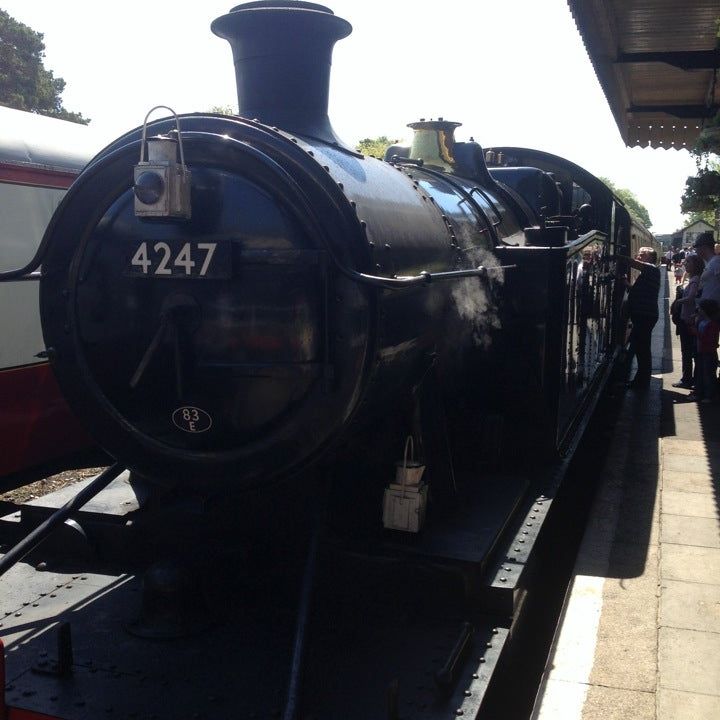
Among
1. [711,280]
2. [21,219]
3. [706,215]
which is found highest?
[706,215]

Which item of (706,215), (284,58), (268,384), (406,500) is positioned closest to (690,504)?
(406,500)

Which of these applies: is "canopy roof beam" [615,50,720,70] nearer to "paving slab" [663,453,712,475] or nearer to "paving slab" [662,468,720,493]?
"paving slab" [663,453,712,475]

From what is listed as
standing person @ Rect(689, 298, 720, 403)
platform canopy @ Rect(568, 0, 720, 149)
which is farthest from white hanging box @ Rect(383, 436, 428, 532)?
standing person @ Rect(689, 298, 720, 403)

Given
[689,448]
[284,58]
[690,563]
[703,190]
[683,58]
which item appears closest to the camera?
[284,58]

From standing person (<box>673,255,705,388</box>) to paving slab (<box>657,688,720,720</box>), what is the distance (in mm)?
6542

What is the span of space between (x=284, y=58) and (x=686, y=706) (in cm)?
293

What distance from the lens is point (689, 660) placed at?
3.66m

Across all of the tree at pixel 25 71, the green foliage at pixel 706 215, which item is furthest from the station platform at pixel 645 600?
the tree at pixel 25 71

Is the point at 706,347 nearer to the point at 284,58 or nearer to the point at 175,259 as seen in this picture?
the point at 284,58

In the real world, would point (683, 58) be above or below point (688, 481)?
above

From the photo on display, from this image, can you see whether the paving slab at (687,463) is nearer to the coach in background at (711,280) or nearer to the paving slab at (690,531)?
the paving slab at (690,531)

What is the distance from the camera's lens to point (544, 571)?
520 centimetres

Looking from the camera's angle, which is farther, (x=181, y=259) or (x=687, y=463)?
(x=687, y=463)

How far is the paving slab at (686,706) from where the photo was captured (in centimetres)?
325
